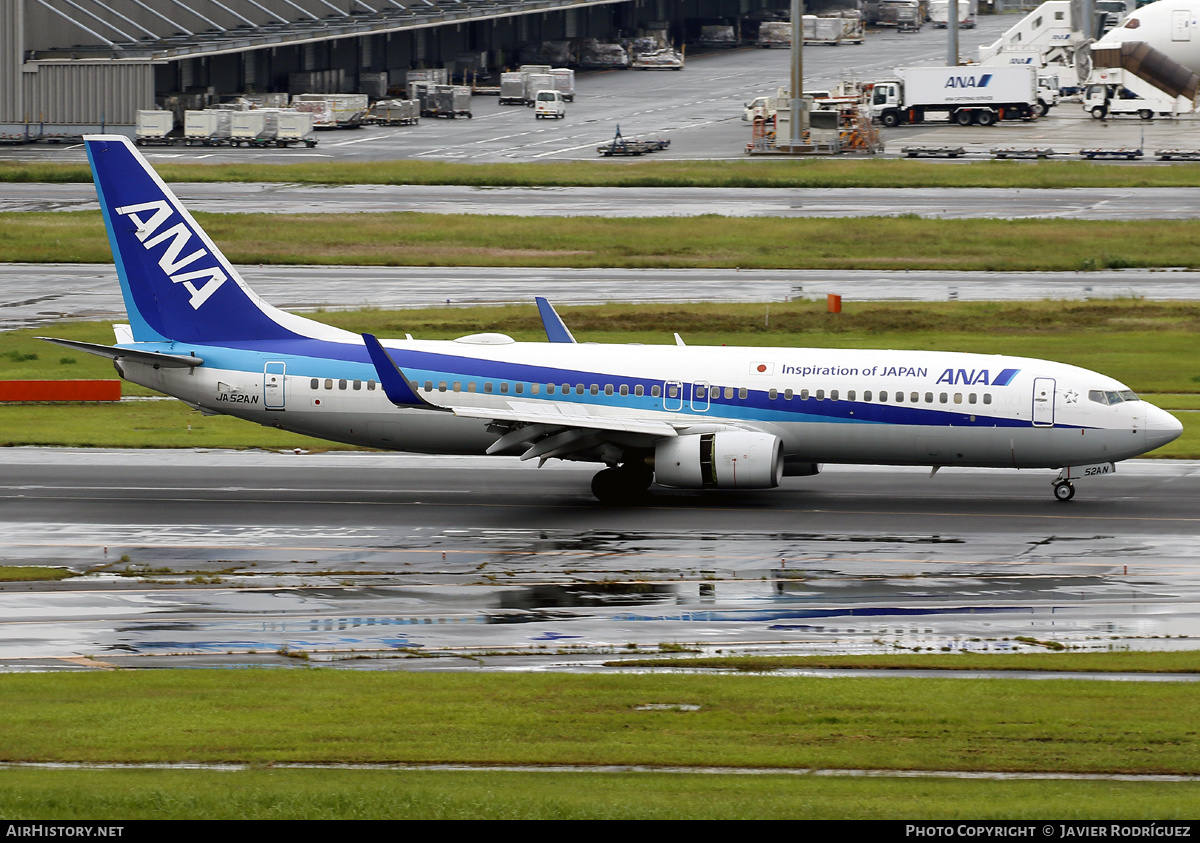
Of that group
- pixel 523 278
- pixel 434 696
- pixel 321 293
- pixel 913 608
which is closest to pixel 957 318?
pixel 523 278

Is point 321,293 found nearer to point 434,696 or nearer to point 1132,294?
point 1132,294

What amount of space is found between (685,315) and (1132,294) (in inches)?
859

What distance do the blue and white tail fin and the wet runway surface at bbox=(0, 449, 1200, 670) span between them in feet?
14.1

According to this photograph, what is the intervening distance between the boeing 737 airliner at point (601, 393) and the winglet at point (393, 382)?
0.18ft

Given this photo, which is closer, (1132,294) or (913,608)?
(913,608)

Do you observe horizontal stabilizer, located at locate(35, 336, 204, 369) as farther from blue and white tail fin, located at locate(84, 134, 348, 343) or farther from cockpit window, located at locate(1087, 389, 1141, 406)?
cockpit window, located at locate(1087, 389, 1141, 406)

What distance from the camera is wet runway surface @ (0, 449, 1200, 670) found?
28.6 m

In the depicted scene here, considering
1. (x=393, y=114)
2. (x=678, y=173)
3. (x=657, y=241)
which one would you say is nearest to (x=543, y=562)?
(x=657, y=241)

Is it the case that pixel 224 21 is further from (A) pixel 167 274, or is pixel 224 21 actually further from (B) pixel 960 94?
(A) pixel 167 274

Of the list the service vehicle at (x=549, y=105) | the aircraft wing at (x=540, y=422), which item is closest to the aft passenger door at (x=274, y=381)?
the aircraft wing at (x=540, y=422)

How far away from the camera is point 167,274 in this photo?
143 ft
